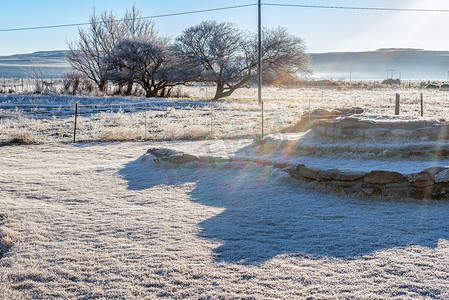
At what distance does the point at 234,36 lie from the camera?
112 ft

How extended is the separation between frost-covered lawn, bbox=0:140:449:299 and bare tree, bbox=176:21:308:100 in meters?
25.9

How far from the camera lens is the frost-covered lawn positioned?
4.11 meters

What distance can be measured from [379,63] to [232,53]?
11763 centimetres

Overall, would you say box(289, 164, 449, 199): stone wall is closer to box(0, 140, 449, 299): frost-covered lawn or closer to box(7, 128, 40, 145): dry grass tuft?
box(0, 140, 449, 299): frost-covered lawn

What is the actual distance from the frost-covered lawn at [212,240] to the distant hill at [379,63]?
13191cm

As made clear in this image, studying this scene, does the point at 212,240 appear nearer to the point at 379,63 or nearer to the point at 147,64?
the point at 147,64

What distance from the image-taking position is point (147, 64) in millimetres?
35188

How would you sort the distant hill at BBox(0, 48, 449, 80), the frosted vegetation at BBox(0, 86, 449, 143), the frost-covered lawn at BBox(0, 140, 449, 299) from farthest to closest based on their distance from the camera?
1. the distant hill at BBox(0, 48, 449, 80)
2. the frosted vegetation at BBox(0, 86, 449, 143)
3. the frost-covered lawn at BBox(0, 140, 449, 299)

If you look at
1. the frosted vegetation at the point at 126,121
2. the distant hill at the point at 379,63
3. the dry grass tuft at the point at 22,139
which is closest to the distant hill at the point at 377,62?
the distant hill at the point at 379,63

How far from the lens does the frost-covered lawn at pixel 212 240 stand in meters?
4.11

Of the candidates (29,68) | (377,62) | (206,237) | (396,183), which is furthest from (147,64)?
(377,62)

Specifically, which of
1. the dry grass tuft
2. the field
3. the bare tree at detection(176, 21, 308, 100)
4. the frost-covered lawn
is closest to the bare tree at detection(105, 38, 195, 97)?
the bare tree at detection(176, 21, 308, 100)

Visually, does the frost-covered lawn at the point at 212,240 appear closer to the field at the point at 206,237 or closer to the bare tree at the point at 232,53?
the field at the point at 206,237

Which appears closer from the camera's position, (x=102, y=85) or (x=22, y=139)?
(x=22, y=139)
